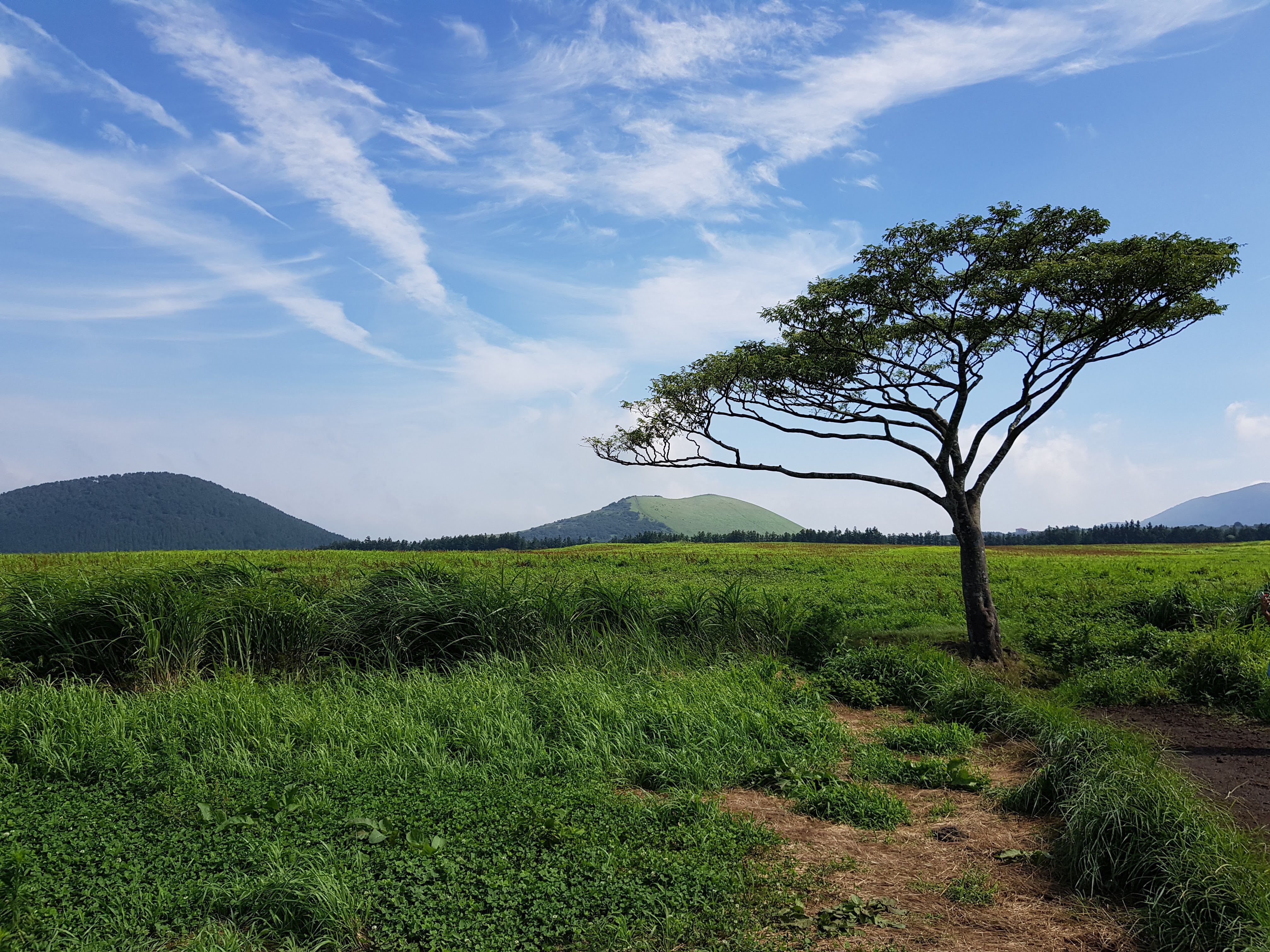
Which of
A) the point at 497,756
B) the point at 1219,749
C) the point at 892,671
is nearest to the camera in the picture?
the point at 497,756

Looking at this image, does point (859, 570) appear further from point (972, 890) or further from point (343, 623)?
point (972, 890)

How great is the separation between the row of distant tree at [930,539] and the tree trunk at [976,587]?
68.0m

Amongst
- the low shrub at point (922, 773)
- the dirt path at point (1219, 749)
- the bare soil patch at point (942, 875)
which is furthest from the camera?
the low shrub at point (922, 773)

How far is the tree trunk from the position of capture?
14008mm

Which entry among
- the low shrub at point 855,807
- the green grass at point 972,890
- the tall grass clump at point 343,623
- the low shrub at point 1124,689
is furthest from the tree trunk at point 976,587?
the green grass at point 972,890

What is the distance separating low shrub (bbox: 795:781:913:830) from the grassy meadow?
0.03m

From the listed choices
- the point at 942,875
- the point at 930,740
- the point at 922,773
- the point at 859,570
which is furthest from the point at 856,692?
the point at 859,570

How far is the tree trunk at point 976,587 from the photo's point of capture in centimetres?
1401

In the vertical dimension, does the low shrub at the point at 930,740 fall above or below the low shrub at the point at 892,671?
below

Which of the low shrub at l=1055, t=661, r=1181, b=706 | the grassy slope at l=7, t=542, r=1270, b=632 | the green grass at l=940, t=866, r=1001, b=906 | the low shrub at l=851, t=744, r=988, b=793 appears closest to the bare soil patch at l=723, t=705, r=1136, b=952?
the green grass at l=940, t=866, r=1001, b=906

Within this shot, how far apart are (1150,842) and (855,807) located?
2.00 m

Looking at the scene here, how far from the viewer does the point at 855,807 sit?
6137 millimetres

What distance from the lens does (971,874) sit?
16.8 ft

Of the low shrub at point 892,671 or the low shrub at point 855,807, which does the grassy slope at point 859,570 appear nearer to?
the low shrub at point 892,671
